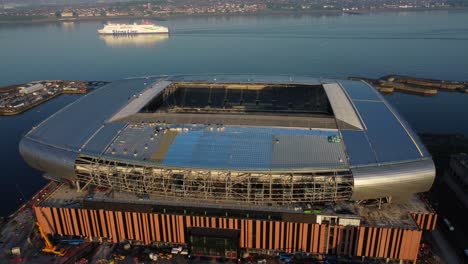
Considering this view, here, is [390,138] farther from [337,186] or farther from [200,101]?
[200,101]

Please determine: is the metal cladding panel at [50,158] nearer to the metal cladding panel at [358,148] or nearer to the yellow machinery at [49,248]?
the yellow machinery at [49,248]

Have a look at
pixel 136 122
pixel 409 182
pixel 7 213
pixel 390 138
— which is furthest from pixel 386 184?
pixel 7 213

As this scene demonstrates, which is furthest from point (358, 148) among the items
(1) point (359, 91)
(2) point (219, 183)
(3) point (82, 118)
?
(3) point (82, 118)

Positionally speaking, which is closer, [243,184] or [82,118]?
[243,184]

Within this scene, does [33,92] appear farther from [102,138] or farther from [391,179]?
[391,179]

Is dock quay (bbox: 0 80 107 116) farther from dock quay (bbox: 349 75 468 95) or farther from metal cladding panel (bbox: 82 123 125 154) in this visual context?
dock quay (bbox: 349 75 468 95)

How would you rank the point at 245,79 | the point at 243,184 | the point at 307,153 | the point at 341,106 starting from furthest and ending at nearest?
the point at 245,79, the point at 341,106, the point at 307,153, the point at 243,184
